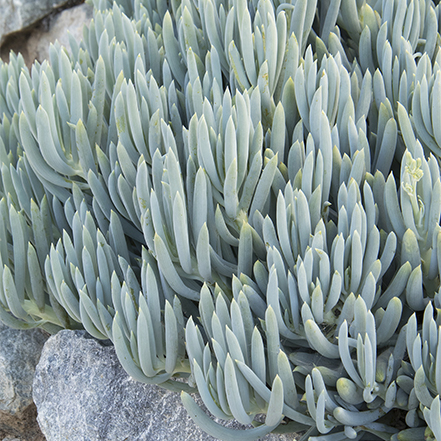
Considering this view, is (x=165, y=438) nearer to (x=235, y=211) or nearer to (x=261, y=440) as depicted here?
(x=261, y=440)

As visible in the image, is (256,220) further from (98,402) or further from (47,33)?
(47,33)

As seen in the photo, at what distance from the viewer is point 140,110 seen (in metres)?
1.31

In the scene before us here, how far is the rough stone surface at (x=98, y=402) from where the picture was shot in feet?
4.19

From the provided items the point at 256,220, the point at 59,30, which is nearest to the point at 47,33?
the point at 59,30

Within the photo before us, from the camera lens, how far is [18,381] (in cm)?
157

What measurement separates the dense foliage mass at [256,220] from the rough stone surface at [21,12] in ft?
5.47

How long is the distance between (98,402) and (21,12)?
8.00 ft

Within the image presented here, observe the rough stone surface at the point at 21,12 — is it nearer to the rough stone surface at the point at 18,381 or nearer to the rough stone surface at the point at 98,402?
the rough stone surface at the point at 18,381

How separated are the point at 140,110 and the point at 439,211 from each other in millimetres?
759

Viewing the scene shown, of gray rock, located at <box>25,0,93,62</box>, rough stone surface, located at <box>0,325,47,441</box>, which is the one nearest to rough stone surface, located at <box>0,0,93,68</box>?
gray rock, located at <box>25,0,93,62</box>

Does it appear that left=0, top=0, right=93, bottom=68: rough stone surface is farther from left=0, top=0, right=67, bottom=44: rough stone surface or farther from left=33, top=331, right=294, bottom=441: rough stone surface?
left=33, top=331, right=294, bottom=441: rough stone surface

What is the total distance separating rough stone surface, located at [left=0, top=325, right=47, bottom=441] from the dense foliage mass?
0.21m

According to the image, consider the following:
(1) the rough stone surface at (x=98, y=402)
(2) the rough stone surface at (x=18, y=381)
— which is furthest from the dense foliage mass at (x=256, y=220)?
(2) the rough stone surface at (x=18, y=381)

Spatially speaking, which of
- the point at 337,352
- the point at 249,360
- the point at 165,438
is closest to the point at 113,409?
the point at 165,438
